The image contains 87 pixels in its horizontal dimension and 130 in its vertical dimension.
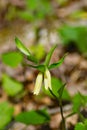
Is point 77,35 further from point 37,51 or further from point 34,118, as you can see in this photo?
point 34,118

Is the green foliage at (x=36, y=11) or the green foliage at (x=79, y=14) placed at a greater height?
the green foliage at (x=36, y=11)

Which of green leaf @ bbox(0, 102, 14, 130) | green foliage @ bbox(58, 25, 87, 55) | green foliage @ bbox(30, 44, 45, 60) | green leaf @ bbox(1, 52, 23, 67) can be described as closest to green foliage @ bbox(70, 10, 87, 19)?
green foliage @ bbox(58, 25, 87, 55)

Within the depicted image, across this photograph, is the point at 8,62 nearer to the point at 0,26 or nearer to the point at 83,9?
the point at 0,26

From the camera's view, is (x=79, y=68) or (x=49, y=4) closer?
(x=79, y=68)

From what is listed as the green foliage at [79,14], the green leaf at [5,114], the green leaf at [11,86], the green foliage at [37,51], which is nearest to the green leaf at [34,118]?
the green leaf at [5,114]

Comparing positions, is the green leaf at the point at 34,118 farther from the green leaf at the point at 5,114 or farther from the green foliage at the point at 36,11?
the green foliage at the point at 36,11

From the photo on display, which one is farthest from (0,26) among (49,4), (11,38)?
(49,4)

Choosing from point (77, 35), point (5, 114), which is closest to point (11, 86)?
point (5, 114)
